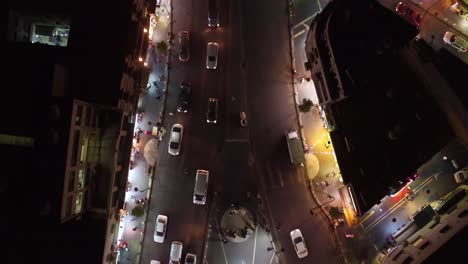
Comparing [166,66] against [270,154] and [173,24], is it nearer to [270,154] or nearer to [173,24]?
[173,24]

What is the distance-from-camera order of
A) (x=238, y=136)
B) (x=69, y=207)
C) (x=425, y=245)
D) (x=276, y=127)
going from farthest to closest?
(x=276, y=127)
(x=238, y=136)
(x=425, y=245)
(x=69, y=207)

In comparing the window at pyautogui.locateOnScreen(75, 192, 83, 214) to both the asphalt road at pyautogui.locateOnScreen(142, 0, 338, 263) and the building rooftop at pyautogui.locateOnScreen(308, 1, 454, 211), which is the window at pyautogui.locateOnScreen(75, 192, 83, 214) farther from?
the building rooftop at pyautogui.locateOnScreen(308, 1, 454, 211)

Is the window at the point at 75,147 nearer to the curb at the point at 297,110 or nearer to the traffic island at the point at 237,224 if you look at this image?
the traffic island at the point at 237,224

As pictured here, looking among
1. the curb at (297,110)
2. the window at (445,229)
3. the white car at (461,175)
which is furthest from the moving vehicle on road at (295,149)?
the white car at (461,175)

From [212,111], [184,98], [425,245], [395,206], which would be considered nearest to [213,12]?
[184,98]

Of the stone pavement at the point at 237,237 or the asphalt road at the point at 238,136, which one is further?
the asphalt road at the point at 238,136

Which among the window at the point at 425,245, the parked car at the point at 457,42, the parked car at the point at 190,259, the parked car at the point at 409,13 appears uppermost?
the parked car at the point at 409,13

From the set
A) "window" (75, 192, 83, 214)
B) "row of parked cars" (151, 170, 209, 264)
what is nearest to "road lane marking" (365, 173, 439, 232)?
"row of parked cars" (151, 170, 209, 264)

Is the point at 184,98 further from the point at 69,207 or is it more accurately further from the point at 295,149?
Result: the point at 69,207
